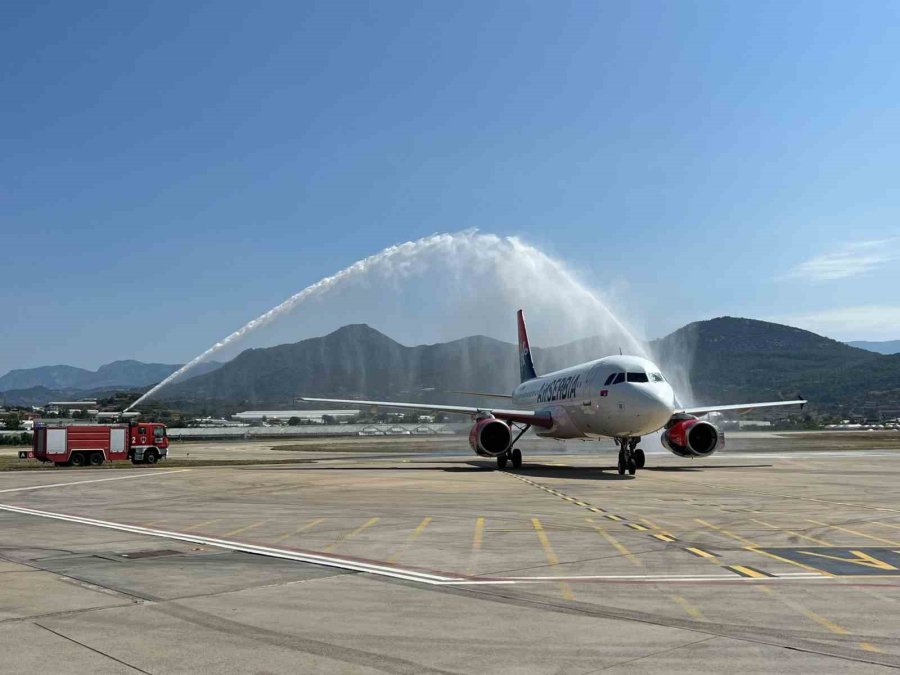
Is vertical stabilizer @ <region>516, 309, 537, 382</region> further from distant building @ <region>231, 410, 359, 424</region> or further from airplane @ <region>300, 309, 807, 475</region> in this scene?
distant building @ <region>231, 410, 359, 424</region>

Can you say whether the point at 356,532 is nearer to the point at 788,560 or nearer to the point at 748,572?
the point at 748,572

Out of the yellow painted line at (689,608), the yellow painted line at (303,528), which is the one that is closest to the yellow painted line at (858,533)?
the yellow painted line at (689,608)

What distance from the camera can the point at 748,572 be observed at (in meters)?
11.6

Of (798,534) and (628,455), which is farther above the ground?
(628,455)

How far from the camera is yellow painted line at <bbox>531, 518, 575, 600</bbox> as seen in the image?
10211 mm

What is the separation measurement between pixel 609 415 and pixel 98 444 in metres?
33.5

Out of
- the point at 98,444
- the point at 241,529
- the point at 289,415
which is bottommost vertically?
the point at 289,415

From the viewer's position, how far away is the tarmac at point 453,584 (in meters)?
7.46

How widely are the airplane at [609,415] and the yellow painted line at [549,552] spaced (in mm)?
14816

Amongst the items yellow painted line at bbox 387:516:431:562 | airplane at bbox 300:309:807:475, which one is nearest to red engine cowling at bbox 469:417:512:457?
airplane at bbox 300:309:807:475

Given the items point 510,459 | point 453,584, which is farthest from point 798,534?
point 510,459

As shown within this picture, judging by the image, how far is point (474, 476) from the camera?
33688 mm

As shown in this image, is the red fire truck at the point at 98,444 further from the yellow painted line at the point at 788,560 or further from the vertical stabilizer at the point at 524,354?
the yellow painted line at the point at 788,560

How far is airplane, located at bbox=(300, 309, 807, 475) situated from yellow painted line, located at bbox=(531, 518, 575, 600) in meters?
14.8
